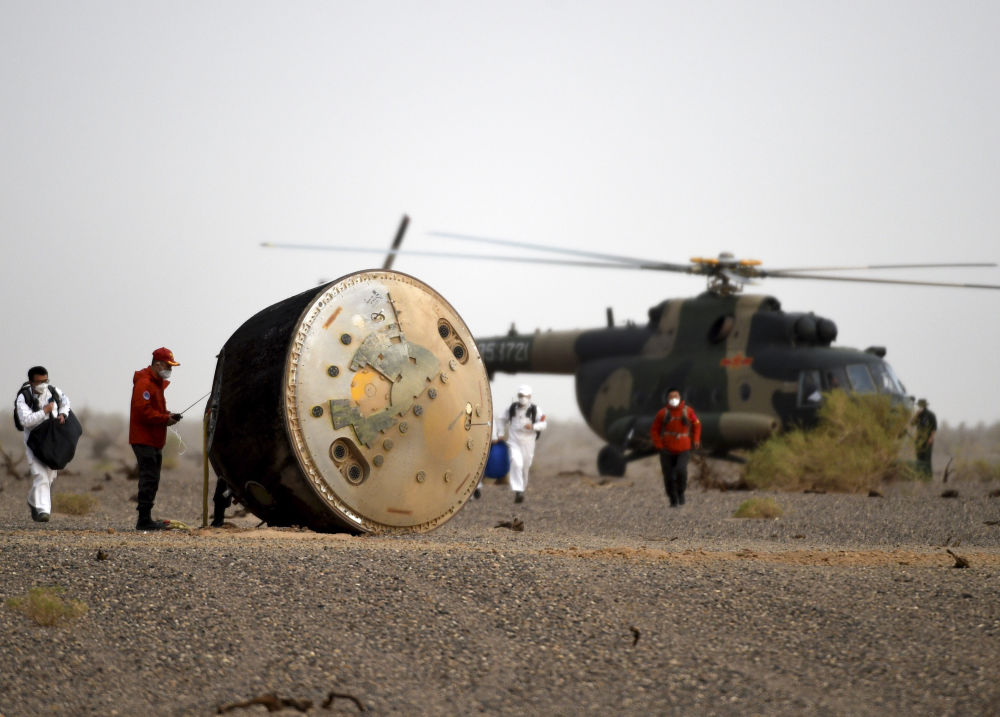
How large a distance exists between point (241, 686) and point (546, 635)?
1.65 metres

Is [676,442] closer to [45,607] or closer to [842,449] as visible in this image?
[842,449]

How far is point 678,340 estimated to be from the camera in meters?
22.3

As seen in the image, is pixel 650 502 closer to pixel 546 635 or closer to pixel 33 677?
→ pixel 546 635

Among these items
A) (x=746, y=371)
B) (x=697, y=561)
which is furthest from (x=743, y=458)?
(x=697, y=561)

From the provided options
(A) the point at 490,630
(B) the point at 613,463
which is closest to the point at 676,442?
(B) the point at 613,463

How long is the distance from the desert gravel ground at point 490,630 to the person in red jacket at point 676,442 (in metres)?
6.27

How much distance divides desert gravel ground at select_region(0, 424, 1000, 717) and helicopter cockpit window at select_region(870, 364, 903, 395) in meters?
11.3

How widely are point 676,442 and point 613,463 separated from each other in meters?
7.13

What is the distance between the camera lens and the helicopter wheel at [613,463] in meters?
22.9

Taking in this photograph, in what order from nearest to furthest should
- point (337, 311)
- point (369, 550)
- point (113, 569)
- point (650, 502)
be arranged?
point (113, 569), point (369, 550), point (337, 311), point (650, 502)

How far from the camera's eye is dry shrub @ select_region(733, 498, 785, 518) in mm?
14273

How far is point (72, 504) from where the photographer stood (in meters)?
14.4

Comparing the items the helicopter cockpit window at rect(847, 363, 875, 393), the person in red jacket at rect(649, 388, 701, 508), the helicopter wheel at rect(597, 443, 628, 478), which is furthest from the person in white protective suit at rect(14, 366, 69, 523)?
the helicopter cockpit window at rect(847, 363, 875, 393)

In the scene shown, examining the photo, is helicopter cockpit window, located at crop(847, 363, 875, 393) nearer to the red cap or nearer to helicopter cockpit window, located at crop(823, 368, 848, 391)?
helicopter cockpit window, located at crop(823, 368, 848, 391)
